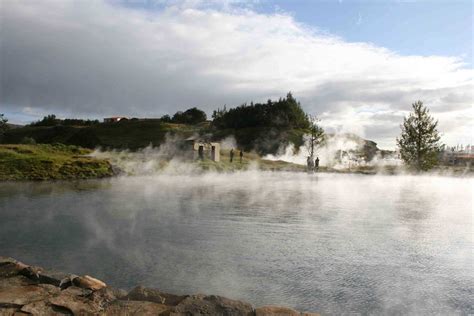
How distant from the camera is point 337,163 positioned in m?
77.9

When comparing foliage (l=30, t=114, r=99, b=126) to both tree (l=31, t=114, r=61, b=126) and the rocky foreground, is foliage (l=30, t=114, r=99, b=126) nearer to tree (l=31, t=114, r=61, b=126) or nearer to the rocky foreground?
tree (l=31, t=114, r=61, b=126)

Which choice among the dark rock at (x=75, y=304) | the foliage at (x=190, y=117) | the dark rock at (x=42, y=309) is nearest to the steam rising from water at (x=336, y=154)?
the foliage at (x=190, y=117)

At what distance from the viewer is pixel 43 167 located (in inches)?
1560

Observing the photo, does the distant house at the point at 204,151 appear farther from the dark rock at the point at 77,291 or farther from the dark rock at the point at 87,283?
the dark rock at the point at 77,291

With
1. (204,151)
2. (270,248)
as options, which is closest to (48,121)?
(204,151)

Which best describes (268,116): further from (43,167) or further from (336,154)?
(43,167)

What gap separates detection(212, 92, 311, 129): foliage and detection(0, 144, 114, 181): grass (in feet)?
221

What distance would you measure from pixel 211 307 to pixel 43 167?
37206 millimetres

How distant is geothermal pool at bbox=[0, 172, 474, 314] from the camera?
8.85m

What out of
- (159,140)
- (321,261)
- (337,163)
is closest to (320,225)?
(321,261)

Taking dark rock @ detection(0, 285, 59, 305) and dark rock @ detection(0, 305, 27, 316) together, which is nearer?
dark rock @ detection(0, 305, 27, 316)

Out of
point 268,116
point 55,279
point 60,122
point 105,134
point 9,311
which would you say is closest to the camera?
point 9,311

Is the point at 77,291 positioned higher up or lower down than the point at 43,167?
lower down

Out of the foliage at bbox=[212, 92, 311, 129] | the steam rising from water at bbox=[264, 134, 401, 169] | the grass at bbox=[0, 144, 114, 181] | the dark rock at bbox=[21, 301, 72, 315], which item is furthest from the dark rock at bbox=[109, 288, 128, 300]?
the foliage at bbox=[212, 92, 311, 129]
